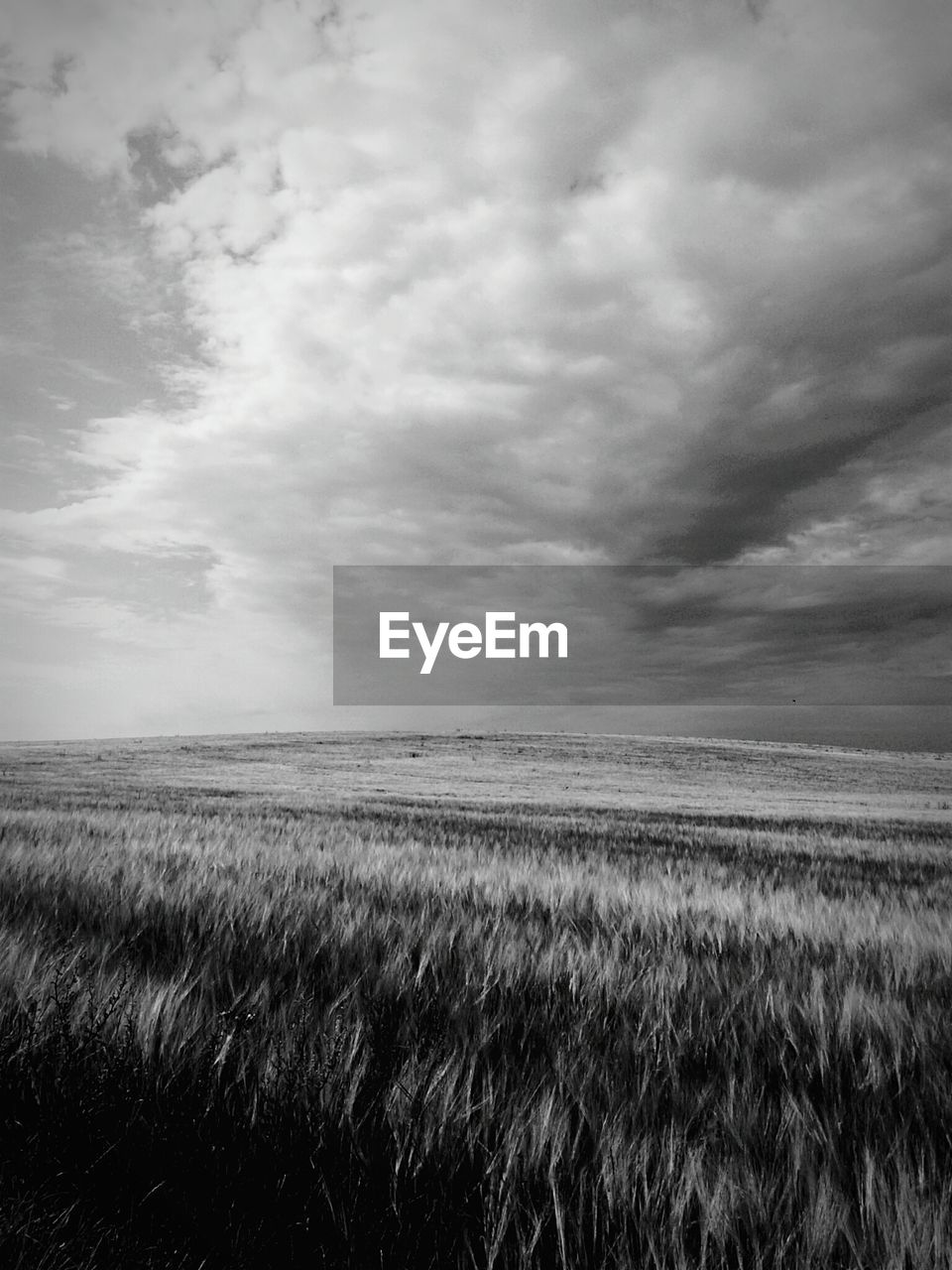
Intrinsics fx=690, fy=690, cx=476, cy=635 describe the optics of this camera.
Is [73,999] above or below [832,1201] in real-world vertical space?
above

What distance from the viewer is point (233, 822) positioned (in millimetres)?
10250

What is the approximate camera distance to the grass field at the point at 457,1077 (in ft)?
4.47

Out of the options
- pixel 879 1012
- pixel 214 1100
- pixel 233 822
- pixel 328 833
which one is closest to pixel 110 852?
pixel 328 833

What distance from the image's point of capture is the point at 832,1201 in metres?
1.49

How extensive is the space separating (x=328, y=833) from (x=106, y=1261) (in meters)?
8.45

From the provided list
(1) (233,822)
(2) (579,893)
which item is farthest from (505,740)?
(2) (579,893)

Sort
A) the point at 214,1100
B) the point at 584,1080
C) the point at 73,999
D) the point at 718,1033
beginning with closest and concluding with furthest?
1. the point at 214,1100
2. the point at 584,1080
3. the point at 73,999
4. the point at 718,1033

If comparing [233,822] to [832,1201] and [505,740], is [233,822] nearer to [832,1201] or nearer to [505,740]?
[832,1201]

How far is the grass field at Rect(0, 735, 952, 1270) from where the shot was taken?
1.36 metres

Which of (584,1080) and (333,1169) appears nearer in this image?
(333,1169)

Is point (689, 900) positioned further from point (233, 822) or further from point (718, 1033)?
point (233, 822)

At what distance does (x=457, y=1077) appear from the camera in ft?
6.22

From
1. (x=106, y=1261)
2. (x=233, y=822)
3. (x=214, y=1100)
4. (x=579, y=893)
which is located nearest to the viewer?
(x=106, y=1261)

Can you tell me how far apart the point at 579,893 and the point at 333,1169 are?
13.6ft
